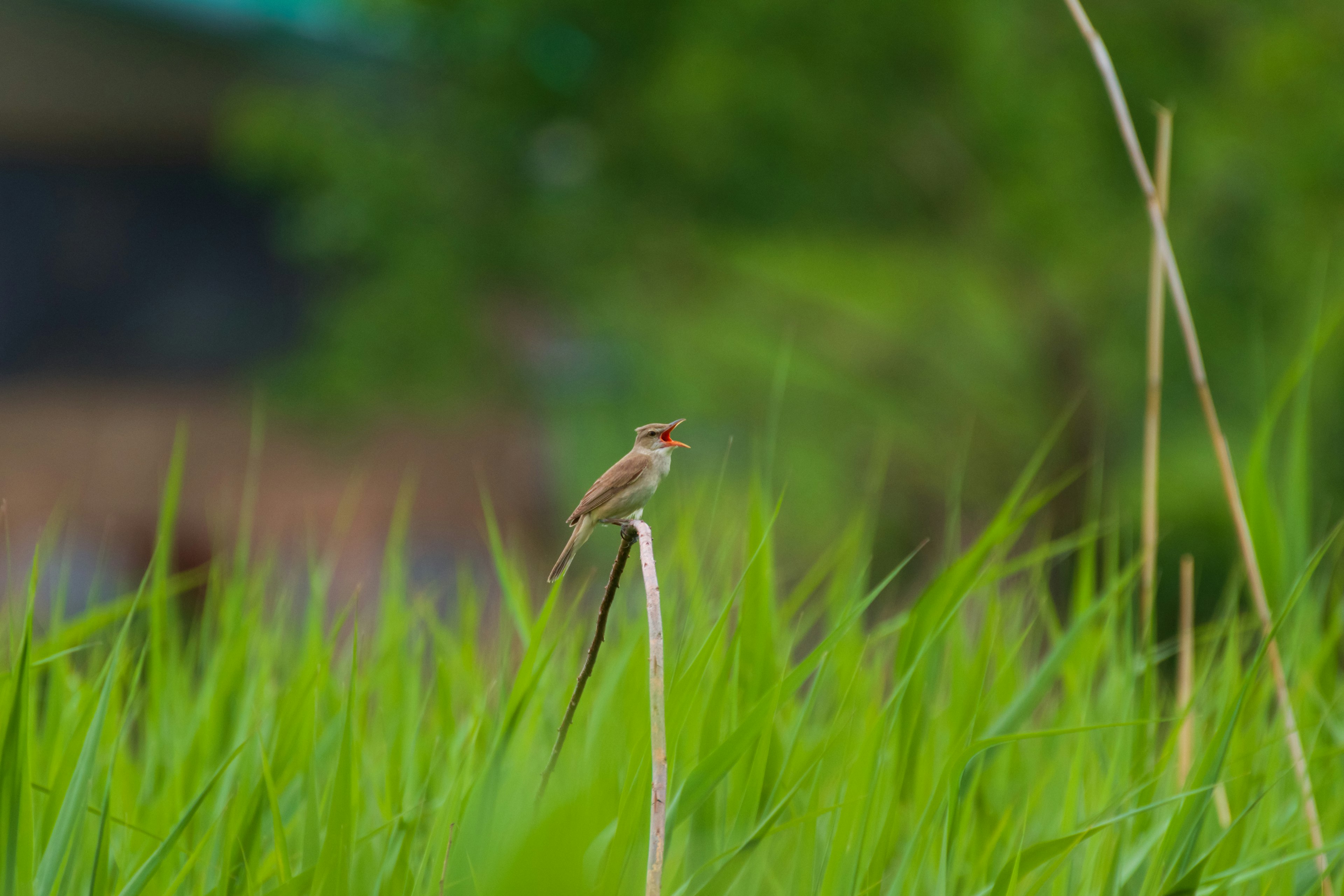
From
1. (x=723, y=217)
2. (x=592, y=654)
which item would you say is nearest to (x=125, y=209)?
(x=723, y=217)

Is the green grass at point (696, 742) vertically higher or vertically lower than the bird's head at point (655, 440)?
lower

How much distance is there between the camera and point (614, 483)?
175 cm

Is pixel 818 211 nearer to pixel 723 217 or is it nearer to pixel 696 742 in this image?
pixel 723 217

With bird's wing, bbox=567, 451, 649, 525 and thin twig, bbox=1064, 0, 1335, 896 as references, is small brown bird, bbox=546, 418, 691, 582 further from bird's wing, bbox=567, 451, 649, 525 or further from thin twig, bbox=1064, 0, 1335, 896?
thin twig, bbox=1064, 0, 1335, 896

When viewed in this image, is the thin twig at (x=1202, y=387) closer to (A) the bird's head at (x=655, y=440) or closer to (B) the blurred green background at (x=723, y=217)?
(A) the bird's head at (x=655, y=440)

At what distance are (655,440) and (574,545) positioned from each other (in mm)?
238

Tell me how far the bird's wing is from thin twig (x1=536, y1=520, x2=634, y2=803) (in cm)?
44

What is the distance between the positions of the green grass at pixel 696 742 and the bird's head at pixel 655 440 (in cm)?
15

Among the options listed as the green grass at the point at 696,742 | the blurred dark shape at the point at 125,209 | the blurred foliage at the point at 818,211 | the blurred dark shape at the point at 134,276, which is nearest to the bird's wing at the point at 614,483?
the green grass at the point at 696,742

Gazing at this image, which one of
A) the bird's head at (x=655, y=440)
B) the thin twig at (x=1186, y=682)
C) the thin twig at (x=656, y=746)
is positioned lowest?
the thin twig at (x=1186, y=682)

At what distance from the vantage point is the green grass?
128 centimetres

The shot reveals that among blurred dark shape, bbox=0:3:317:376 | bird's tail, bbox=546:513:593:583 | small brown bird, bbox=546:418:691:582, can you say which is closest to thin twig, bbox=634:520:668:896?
bird's tail, bbox=546:513:593:583

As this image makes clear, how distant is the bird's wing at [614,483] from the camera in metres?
1.73

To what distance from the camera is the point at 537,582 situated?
308 centimetres
